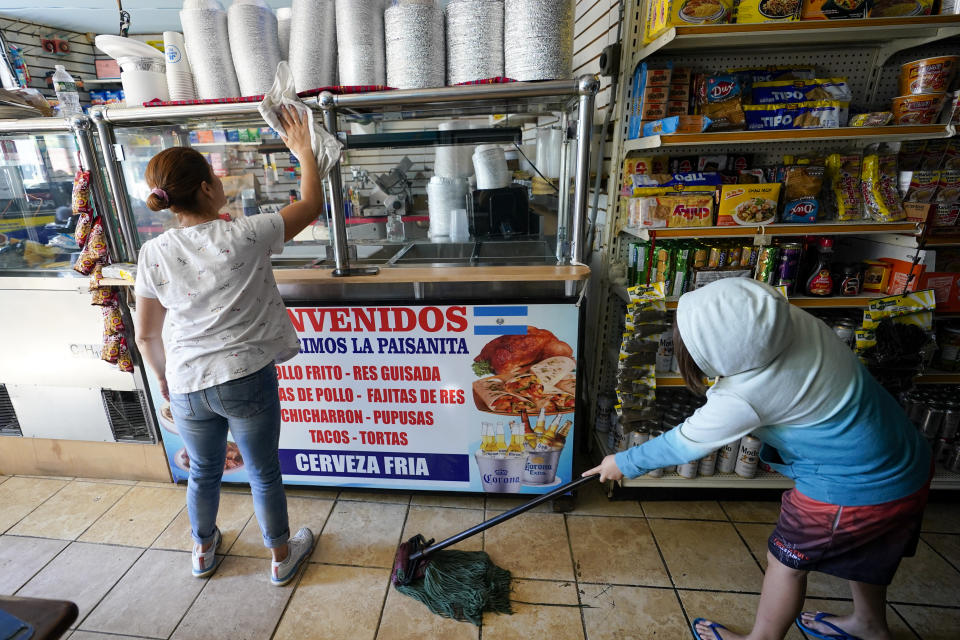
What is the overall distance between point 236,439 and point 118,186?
1.30 metres

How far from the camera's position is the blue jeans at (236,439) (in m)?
1.54

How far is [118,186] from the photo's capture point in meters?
1.99

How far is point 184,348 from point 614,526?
1.93 meters

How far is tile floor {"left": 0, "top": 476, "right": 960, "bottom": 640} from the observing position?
1.66m

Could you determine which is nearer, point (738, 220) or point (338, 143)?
point (338, 143)

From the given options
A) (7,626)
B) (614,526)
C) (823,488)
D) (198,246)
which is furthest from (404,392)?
(823,488)

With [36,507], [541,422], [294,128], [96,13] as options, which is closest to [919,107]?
[541,422]

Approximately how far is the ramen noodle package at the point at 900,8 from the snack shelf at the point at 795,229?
80 cm

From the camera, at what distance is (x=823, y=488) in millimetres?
1234

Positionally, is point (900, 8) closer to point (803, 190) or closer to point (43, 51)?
point (803, 190)

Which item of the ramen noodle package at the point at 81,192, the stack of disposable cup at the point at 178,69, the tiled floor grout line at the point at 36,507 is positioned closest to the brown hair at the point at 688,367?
the stack of disposable cup at the point at 178,69

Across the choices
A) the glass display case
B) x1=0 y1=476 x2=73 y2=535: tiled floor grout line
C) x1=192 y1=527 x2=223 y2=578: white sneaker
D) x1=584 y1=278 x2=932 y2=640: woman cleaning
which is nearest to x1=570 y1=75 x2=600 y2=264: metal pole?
x1=584 y1=278 x2=932 y2=640: woman cleaning

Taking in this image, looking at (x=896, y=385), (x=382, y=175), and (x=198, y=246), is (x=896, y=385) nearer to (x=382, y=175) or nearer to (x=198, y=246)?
(x=382, y=175)

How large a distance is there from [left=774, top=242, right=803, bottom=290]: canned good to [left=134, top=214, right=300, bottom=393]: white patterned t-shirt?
2.04 m
